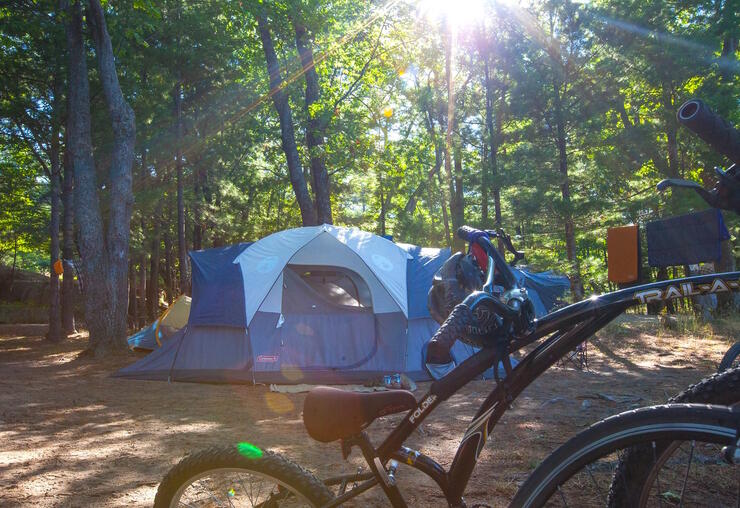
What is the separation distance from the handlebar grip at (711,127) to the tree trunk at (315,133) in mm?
11751

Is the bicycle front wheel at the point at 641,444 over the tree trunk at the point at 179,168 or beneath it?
beneath

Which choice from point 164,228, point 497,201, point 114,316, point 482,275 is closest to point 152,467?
point 482,275

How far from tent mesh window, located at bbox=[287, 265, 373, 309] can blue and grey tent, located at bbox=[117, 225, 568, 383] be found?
0.01 metres

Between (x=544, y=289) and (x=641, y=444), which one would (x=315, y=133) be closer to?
(x=544, y=289)

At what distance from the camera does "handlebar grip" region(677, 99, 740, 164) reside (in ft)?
4.47

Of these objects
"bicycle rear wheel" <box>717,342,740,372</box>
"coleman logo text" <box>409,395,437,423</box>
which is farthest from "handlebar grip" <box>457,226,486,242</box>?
"bicycle rear wheel" <box>717,342,740,372</box>

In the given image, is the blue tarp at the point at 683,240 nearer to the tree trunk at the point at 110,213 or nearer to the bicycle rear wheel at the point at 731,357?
the bicycle rear wheel at the point at 731,357

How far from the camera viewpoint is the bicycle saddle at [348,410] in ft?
5.27

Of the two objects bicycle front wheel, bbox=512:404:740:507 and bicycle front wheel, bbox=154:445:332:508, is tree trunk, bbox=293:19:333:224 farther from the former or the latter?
bicycle front wheel, bbox=512:404:740:507

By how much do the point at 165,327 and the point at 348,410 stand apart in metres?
9.79

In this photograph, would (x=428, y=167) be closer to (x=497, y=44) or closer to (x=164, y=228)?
(x=497, y=44)

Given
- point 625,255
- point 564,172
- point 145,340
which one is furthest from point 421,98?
point 625,255

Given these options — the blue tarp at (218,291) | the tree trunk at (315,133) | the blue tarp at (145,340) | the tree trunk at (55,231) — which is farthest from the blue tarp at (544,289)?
the tree trunk at (55,231)

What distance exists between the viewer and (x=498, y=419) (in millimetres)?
1592
